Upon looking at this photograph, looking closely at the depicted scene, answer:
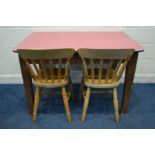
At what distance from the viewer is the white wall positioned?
98.3 inches

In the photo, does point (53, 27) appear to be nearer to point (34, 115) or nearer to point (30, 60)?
point (30, 60)

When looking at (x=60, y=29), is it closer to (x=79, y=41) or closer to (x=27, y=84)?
(x=79, y=41)

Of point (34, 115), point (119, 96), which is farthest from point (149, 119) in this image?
point (34, 115)

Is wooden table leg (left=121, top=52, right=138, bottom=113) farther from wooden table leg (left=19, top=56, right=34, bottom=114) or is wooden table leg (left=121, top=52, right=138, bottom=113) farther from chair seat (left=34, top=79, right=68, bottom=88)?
wooden table leg (left=19, top=56, right=34, bottom=114)

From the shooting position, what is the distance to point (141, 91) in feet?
8.43

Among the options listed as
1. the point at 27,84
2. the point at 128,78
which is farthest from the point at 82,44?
the point at 27,84

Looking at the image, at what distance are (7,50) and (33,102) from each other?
0.98 metres

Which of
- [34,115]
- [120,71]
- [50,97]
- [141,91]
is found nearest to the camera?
[120,71]

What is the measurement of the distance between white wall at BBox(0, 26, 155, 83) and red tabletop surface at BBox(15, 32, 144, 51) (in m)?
0.14

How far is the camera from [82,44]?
74.5 inches

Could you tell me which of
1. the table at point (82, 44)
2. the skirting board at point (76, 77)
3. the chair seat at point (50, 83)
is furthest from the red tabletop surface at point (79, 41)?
the skirting board at point (76, 77)

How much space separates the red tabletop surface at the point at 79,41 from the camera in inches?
71.5

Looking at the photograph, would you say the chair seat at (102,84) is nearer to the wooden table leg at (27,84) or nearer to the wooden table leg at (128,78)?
the wooden table leg at (128,78)

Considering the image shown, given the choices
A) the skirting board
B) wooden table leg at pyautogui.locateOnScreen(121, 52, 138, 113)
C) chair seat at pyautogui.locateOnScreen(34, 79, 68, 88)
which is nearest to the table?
wooden table leg at pyautogui.locateOnScreen(121, 52, 138, 113)
